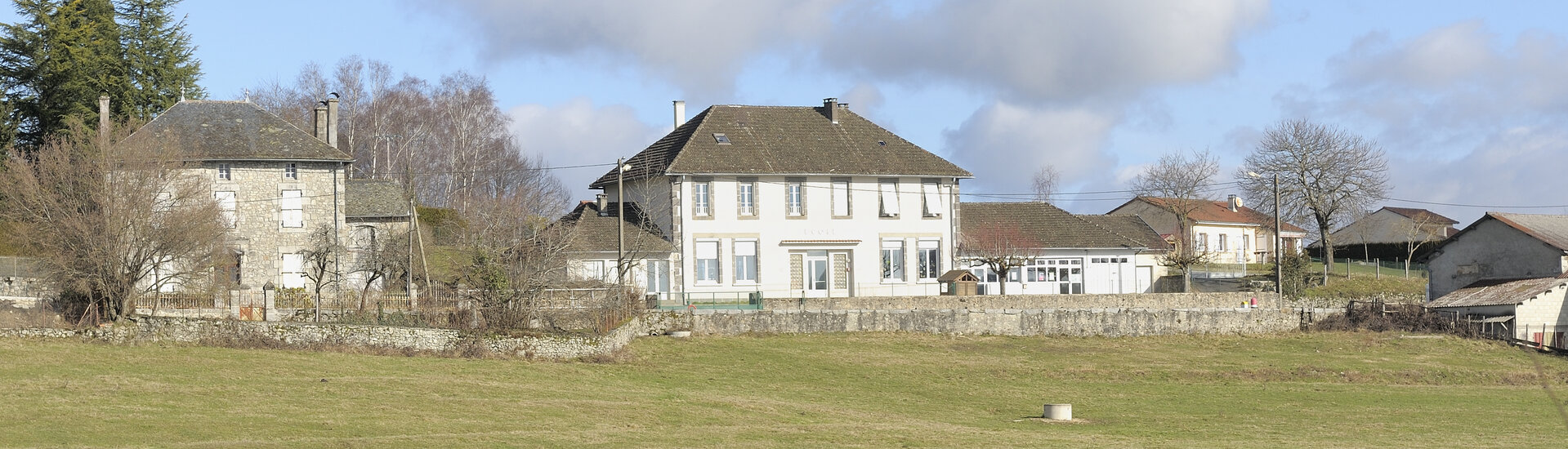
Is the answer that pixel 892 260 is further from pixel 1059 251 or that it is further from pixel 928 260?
pixel 1059 251

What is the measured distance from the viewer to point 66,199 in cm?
3572

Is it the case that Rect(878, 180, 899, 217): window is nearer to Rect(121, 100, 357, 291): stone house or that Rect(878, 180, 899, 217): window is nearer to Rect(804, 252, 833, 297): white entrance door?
Rect(804, 252, 833, 297): white entrance door

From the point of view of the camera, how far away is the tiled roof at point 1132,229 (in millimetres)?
56500

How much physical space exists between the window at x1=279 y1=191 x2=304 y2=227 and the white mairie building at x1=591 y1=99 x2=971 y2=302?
34.9 ft

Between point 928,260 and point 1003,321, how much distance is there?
9998mm

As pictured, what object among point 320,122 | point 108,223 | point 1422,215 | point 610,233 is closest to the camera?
point 108,223

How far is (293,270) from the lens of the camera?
46719 mm

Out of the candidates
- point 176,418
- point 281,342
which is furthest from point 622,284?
point 176,418

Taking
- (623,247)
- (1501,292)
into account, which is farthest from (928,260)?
(1501,292)

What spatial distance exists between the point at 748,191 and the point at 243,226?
16.9 metres

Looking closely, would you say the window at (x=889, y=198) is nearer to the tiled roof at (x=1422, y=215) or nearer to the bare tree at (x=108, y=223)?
the bare tree at (x=108, y=223)

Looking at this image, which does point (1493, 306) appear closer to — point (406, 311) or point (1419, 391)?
point (1419, 391)

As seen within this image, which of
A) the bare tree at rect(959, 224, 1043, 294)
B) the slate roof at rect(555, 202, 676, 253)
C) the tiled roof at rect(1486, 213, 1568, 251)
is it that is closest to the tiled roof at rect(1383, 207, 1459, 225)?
the tiled roof at rect(1486, 213, 1568, 251)

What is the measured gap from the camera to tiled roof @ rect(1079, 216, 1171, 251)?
5650 centimetres
